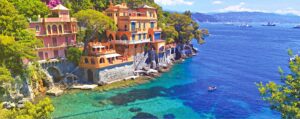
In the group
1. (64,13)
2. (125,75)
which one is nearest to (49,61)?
(64,13)

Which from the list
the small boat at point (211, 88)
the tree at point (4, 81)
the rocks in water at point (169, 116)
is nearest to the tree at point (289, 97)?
the rocks in water at point (169, 116)

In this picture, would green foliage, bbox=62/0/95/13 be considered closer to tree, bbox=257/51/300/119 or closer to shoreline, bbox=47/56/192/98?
shoreline, bbox=47/56/192/98

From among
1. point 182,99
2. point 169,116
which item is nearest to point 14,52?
point 169,116

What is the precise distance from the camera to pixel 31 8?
138 feet

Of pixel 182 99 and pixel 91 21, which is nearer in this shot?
pixel 182 99

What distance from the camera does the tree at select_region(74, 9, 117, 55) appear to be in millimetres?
46675

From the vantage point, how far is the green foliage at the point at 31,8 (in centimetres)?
4016

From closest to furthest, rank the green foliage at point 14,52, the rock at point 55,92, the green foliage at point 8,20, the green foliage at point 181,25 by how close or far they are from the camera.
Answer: the green foliage at point 14,52
the green foliage at point 8,20
the rock at point 55,92
the green foliage at point 181,25

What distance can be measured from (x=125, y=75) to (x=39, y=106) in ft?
102

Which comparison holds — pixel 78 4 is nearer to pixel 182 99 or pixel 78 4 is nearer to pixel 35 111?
pixel 182 99

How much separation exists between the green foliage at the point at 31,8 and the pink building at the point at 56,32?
1519 millimetres

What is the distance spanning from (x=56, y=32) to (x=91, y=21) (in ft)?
20.2

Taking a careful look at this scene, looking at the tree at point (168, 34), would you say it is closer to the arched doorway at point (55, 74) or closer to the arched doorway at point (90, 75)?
the arched doorway at point (90, 75)

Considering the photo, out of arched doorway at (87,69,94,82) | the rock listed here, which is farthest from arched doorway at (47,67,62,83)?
arched doorway at (87,69,94,82)
